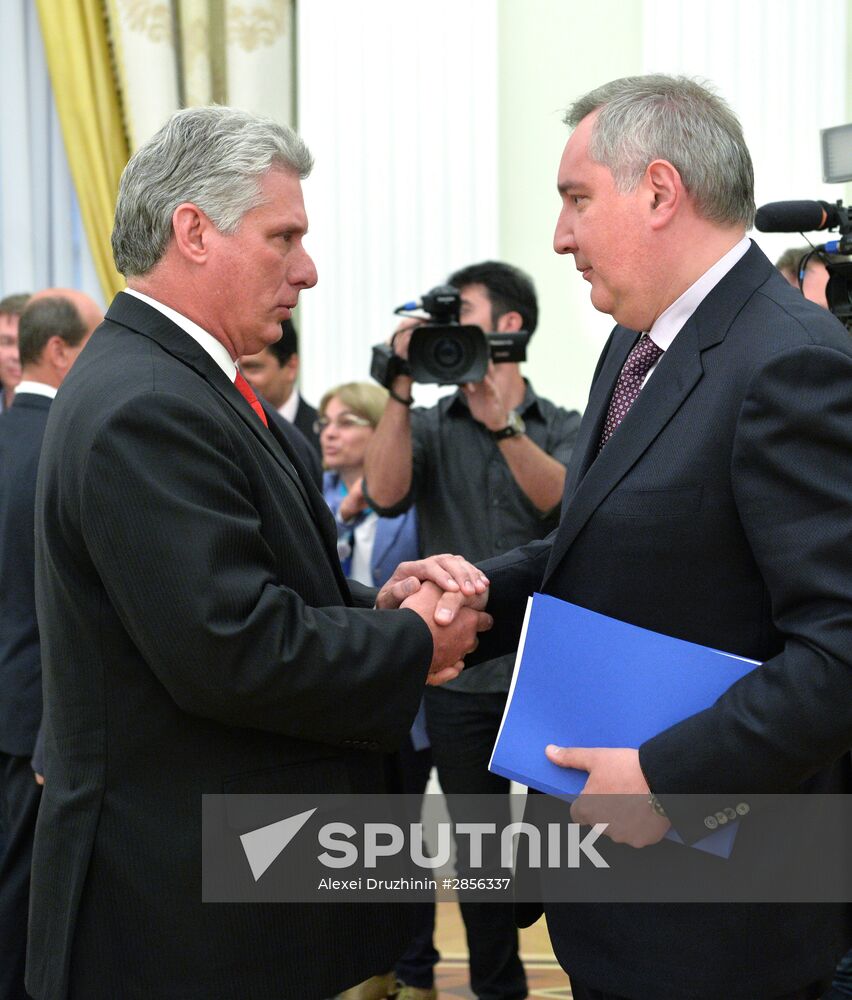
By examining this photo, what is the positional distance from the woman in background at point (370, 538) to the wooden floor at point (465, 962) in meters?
0.15

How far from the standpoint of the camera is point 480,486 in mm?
3230

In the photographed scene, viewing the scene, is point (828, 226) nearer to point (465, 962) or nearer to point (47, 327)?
point (47, 327)

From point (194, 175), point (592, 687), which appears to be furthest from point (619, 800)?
point (194, 175)

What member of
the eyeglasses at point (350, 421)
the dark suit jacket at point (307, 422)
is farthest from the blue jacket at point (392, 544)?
the dark suit jacket at point (307, 422)

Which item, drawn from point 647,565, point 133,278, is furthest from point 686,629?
point 133,278

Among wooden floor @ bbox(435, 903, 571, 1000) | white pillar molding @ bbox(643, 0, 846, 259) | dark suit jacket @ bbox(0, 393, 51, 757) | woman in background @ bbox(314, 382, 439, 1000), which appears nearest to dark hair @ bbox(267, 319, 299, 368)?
woman in background @ bbox(314, 382, 439, 1000)

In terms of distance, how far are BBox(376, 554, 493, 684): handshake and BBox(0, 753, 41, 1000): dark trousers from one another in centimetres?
131

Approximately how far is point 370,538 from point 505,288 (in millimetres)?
812

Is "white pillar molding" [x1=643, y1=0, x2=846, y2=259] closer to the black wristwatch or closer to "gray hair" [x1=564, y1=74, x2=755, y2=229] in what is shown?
the black wristwatch

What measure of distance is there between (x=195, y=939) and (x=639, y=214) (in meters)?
1.10

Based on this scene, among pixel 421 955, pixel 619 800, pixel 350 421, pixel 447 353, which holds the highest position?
pixel 447 353

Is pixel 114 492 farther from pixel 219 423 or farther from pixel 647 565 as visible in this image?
pixel 647 565

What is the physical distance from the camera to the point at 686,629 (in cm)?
156

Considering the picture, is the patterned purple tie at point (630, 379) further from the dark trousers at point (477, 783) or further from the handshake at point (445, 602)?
the dark trousers at point (477, 783)
